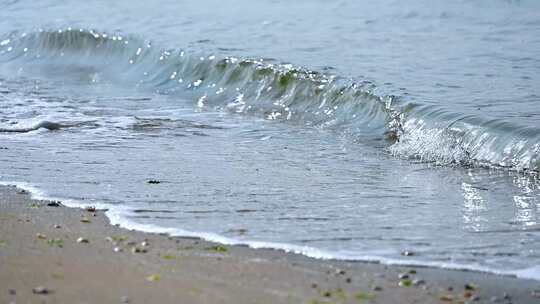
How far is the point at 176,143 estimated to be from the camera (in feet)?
25.5

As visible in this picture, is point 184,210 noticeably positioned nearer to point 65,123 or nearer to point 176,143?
point 176,143

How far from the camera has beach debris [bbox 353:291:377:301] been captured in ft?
12.7

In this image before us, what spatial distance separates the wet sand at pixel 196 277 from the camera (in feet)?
12.6

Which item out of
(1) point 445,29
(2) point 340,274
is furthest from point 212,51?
(2) point 340,274

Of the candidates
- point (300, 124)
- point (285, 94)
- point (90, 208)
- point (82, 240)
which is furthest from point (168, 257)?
point (285, 94)

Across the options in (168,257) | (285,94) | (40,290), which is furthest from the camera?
(285,94)

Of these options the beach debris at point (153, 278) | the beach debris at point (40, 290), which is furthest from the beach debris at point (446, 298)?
the beach debris at point (40, 290)

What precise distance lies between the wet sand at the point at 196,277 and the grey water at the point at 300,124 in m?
0.18

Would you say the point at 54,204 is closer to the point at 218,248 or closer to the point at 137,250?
the point at 137,250

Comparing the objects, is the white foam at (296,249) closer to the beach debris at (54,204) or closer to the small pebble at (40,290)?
the beach debris at (54,204)

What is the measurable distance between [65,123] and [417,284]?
17.0 feet

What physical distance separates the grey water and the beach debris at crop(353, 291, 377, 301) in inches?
20.0

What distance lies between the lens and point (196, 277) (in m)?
4.09

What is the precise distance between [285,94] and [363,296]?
663 cm
